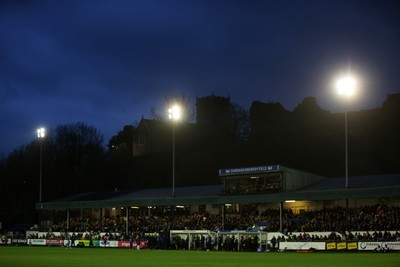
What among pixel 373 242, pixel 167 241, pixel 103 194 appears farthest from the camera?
pixel 103 194

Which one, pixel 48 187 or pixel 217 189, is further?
pixel 48 187

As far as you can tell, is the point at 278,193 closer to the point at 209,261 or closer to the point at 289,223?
the point at 289,223

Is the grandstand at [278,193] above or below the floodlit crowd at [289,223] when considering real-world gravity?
above

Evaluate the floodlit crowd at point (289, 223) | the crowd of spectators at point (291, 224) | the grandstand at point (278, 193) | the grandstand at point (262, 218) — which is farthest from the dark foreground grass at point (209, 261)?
the grandstand at point (278, 193)

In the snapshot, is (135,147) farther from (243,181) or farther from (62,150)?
(243,181)

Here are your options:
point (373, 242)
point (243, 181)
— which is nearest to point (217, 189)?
point (243, 181)

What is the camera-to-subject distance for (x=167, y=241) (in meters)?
53.0

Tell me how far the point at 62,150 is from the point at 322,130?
5692cm

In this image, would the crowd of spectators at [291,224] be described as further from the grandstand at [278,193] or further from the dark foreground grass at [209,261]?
the dark foreground grass at [209,261]

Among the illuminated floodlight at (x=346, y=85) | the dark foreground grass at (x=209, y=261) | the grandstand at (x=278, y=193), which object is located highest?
the illuminated floodlight at (x=346, y=85)

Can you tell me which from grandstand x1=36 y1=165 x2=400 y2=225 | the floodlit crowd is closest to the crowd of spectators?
the floodlit crowd

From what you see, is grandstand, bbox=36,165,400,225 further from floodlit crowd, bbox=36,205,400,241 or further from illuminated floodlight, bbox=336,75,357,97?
illuminated floodlight, bbox=336,75,357,97

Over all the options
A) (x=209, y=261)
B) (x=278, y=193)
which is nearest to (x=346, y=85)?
(x=278, y=193)

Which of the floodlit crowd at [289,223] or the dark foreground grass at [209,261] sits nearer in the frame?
the dark foreground grass at [209,261]
